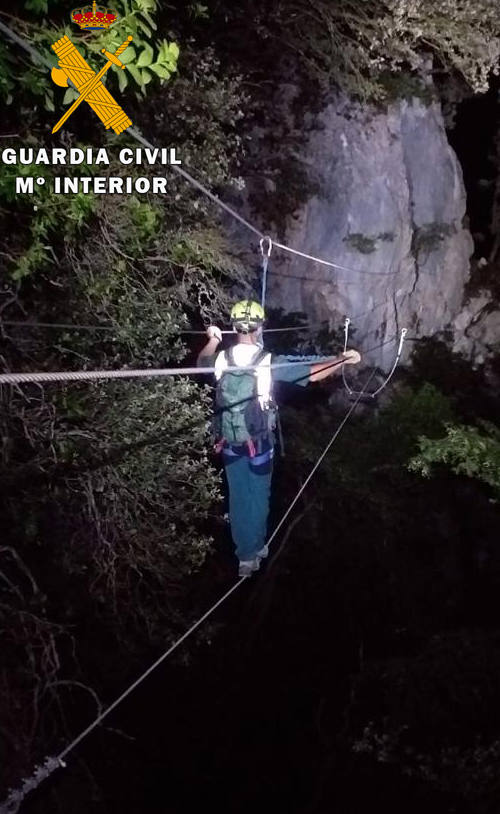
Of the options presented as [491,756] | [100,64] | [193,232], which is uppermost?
[100,64]

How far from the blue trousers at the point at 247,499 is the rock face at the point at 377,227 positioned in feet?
13.3

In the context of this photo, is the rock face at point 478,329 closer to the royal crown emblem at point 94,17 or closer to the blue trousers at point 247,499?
the blue trousers at point 247,499

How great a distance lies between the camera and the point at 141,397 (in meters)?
4.91

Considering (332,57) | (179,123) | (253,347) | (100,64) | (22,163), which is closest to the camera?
(100,64)

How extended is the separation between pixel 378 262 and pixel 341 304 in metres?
0.77

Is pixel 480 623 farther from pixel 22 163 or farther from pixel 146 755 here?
pixel 22 163

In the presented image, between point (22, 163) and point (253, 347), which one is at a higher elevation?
point (22, 163)

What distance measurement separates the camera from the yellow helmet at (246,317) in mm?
4523

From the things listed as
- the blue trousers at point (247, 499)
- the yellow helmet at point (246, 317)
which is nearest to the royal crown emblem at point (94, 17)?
the yellow helmet at point (246, 317)

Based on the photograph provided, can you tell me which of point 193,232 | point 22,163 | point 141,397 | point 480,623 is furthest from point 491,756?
point 22,163

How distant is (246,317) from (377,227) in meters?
4.72

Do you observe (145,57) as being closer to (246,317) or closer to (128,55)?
(128,55)

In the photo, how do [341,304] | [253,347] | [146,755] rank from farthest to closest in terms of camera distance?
[341,304]
[146,755]
[253,347]


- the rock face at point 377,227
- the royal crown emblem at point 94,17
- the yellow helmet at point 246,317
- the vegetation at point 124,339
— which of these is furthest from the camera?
the rock face at point 377,227
